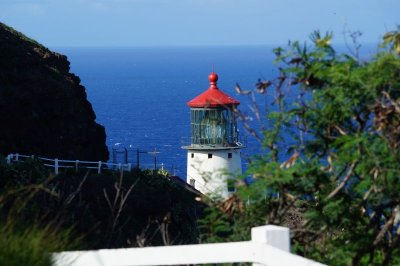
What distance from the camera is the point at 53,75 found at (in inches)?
1278

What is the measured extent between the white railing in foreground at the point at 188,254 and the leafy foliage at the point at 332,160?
807 mm

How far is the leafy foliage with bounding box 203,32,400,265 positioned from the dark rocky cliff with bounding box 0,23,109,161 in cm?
2325

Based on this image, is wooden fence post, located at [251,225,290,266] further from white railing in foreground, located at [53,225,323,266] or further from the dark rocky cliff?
the dark rocky cliff

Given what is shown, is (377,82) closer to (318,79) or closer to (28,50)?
(318,79)

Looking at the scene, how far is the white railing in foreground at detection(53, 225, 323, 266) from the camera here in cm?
536

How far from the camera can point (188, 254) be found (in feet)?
17.7

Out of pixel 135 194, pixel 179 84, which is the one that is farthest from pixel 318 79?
pixel 179 84

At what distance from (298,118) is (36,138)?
24.9 metres

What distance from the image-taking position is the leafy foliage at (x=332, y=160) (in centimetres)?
609

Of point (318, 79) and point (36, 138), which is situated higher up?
point (318, 79)

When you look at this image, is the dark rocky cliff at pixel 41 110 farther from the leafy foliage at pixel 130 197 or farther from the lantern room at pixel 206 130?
the leafy foliage at pixel 130 197

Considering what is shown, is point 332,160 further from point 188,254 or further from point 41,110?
point 41,110

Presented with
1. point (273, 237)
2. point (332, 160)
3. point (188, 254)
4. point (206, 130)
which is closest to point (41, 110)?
point (206, 130)

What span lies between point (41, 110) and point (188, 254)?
26.3 metres
